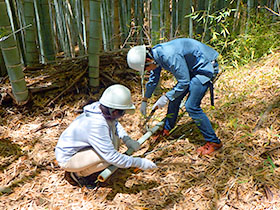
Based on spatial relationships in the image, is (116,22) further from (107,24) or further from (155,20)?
(155,20)

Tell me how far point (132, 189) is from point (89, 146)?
1.89 ft

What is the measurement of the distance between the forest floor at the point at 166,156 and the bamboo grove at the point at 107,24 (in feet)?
1.22

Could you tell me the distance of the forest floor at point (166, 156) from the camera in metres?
1.95

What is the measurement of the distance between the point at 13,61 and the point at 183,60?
201 cm

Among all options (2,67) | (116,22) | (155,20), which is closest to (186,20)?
(155,20)

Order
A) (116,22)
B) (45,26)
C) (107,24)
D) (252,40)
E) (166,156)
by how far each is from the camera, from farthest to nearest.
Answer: (107,24) → (116,22) → (252,40) → (45,26) → (166,156)


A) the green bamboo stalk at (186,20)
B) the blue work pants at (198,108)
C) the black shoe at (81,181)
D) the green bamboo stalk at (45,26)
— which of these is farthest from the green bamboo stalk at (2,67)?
the green bamboo stalk at (186,20)

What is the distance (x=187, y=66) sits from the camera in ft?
7.59

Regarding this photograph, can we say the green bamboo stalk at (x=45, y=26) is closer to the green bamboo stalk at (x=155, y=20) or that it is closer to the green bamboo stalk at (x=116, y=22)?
the green bamboo stalk at (x=116, y=22)

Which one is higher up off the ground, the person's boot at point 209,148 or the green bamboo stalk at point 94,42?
the green bamboo stalk at point 94,42

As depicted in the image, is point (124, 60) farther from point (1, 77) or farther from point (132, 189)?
point (132, 189)

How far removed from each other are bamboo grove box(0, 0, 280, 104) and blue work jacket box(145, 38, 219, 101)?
1.04m

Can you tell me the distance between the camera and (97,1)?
10.1ft

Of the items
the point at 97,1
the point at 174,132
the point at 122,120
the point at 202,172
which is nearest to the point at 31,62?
the point at 97,1
